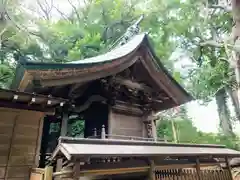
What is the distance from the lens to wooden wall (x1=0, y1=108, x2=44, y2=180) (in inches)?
179

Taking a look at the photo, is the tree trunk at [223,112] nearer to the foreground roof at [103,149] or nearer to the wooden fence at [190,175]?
the wooden fence at [190,175]

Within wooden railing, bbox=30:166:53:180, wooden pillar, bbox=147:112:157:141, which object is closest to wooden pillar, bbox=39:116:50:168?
wooden railing, bbox=30:166:53:180

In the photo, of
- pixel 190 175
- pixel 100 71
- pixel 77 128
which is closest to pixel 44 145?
pixel 100 71

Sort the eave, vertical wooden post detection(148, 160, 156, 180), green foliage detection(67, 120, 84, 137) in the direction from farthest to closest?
1. green foliage detection(67, 120, 84, 137)
2. vertical wooden post detection(148, 160, 156, 180)
3. the eave

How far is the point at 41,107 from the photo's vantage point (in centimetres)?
520

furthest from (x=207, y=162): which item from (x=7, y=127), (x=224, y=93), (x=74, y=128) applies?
(x=224, y=93)

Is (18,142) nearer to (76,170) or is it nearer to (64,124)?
(64,124)

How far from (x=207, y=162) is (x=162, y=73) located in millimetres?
3680

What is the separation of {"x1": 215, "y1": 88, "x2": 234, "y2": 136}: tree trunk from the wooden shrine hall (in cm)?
1144

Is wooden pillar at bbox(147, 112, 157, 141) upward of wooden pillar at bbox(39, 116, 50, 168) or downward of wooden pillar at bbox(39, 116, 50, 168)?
upward

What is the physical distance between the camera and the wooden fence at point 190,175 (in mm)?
5232

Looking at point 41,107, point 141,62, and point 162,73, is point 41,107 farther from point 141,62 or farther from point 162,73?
point 162,73

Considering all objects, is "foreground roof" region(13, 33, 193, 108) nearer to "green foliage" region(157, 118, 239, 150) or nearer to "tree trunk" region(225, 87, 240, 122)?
"green foliage" region(157, 118, 239, 150)

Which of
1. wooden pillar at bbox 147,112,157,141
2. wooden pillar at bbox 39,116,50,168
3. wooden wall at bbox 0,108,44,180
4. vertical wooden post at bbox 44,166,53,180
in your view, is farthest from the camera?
wooden pillar at bbox 147,112,157,141
